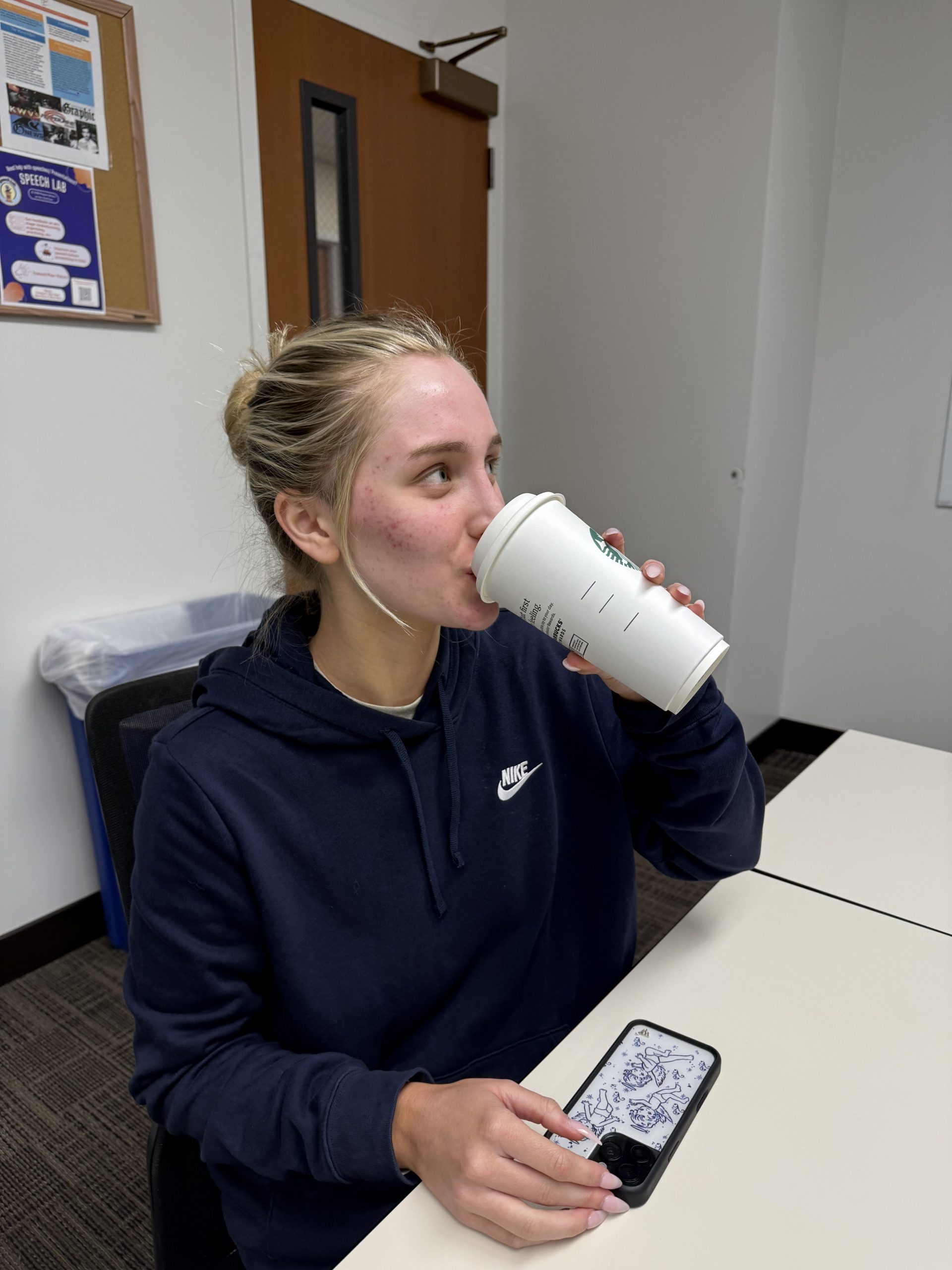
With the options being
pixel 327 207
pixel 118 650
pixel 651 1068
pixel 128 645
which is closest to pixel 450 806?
pixel 651 1068

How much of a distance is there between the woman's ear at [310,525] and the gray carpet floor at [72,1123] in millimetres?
1190

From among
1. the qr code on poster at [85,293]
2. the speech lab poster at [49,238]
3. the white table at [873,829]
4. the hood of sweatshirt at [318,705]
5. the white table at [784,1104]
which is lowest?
the white table at [784,1104]

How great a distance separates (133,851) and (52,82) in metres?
1.64

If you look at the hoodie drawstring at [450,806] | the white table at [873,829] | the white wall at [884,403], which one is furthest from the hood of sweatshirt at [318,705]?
the white wall at [884,403]

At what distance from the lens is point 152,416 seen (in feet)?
6.72

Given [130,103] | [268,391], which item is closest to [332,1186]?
[268,391]

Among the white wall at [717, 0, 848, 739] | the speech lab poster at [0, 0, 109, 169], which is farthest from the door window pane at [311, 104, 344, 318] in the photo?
the white wall at [717, 0, 848, 739]

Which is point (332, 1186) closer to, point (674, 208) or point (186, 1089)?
point (186, 1089)

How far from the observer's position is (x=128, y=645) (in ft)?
6.43

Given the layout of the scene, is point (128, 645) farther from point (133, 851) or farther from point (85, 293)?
point (133, 851)

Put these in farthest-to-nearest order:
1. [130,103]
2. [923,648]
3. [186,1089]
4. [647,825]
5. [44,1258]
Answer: [923,648] → [130,103] → [44,1258] → [647,825] → [186,1089]

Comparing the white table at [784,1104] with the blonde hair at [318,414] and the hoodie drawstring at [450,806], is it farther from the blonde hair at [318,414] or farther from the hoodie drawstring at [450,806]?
the blonde hair at [318,414]

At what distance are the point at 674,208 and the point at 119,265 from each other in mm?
1617

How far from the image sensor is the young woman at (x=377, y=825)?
707 millimetres
